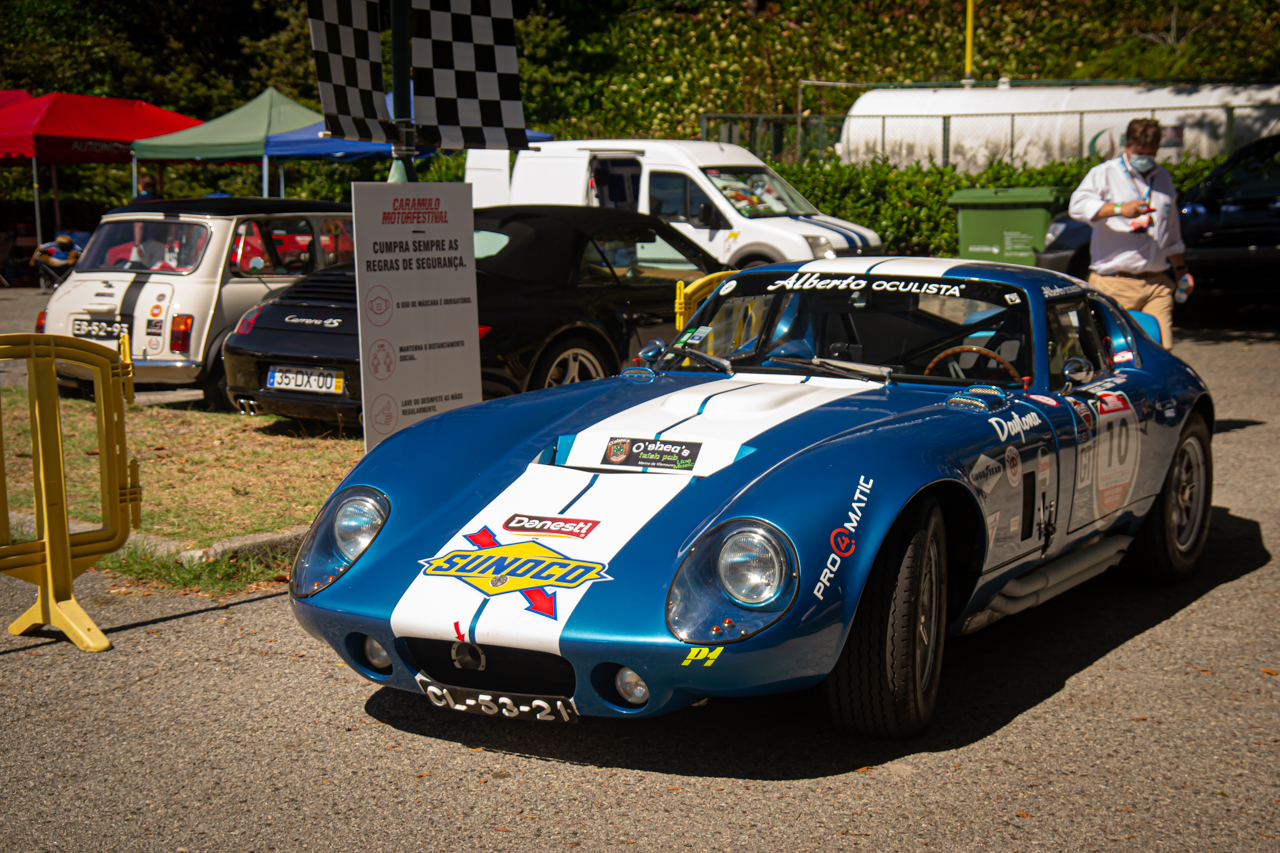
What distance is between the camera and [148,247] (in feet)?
28.2

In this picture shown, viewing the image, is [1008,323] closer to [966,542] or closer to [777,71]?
[966,542]

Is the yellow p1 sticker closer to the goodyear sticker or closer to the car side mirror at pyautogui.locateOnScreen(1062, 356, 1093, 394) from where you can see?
the goodyear sticker

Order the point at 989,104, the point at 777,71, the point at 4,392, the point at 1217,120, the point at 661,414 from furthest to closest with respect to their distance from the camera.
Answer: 1. the point at 777,71
2. the point at 989,104
3. the point at 1217,120
4. the point at 4,392
5. the point at 661,414

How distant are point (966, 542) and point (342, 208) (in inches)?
279

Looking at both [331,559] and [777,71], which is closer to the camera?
[331,559]

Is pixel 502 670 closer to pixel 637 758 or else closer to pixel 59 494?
pixel 637 758

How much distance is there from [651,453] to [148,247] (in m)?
6.37

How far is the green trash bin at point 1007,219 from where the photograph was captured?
1381 centimetres

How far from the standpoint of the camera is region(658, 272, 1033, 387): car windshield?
4.23 metres

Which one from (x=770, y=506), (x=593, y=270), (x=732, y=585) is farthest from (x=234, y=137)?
(x=732, y=585)

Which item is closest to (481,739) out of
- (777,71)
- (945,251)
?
(945,251)

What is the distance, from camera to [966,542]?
11.4 ft

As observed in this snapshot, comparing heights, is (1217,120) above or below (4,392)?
above

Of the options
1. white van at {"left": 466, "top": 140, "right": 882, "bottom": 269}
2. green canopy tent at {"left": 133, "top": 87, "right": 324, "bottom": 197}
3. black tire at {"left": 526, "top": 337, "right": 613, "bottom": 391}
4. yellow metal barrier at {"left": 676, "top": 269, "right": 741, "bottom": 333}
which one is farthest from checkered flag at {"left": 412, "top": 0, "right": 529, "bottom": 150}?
green canopy tent at {"left": 133, "top": 87, "right": 324, "bottom": 197}
